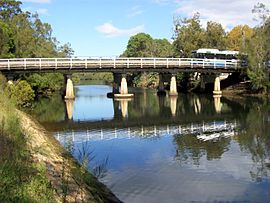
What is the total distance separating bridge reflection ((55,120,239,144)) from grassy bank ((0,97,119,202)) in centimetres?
1150

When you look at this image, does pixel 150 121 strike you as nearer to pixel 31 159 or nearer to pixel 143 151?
→ pixel 143 151

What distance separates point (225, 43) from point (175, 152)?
72633 millimetres

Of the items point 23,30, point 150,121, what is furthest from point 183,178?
point 23,30

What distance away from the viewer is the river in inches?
602

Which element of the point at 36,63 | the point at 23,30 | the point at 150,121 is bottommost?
the point at 150,121

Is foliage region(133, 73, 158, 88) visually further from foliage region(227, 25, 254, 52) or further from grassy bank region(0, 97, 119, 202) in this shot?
grassy bank region(0, 97, 119, 202)

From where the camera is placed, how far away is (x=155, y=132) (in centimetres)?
3141

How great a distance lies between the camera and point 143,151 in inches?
915

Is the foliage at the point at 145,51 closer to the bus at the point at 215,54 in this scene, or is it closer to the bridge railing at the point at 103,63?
the bus at the point at 215,54

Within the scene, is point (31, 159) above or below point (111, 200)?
above

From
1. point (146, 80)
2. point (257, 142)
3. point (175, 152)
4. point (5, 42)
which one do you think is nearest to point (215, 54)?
point (5, 42)

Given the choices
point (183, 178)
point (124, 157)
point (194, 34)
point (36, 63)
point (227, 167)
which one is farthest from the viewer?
point (194, 34)

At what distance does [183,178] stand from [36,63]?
43.5 m

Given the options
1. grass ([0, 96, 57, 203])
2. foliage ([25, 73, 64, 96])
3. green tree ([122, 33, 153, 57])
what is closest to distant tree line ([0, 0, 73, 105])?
foliage ([25, 73, 64, 96])
